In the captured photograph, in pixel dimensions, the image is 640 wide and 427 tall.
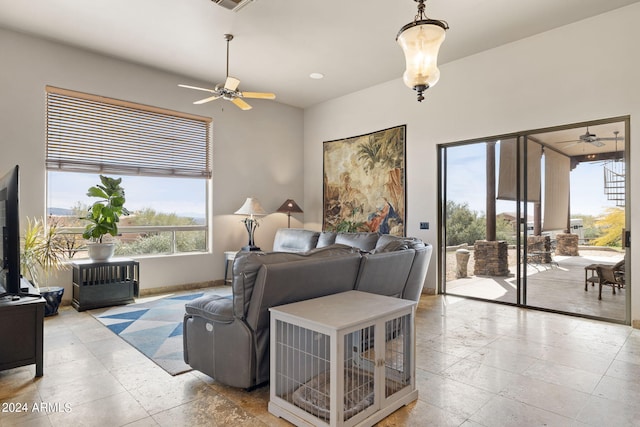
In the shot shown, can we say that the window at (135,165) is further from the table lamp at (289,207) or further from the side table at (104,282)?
the table lamp at (289,207)

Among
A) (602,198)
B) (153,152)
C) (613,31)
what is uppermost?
(613,31)

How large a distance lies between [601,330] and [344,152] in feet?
14.2

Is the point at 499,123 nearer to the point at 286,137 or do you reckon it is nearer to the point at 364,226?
the point at 364,226

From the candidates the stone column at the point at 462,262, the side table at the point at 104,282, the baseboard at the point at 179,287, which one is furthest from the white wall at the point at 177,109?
the stone column at the point at 462,262

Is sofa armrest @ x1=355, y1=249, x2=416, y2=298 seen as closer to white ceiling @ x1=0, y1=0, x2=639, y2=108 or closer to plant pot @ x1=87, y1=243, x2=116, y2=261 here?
white ceiling @ x1=0, y1=0, x2=639, y2=108

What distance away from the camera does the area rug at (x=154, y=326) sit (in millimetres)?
2967

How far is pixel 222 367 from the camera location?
2354mm

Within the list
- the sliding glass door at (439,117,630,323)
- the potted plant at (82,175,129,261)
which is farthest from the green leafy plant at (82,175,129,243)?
the sliding glass door at (439,117,630,323)

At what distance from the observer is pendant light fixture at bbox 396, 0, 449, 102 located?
106 inches

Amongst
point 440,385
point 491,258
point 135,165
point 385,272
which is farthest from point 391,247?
point 135,165

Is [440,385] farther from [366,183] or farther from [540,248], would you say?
[366,183]

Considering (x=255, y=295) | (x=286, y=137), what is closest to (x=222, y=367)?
(x=255, y=295)

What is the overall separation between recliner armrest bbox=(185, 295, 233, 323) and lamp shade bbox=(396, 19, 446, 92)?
2.09 metres

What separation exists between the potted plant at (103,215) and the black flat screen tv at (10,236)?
1798 mm
